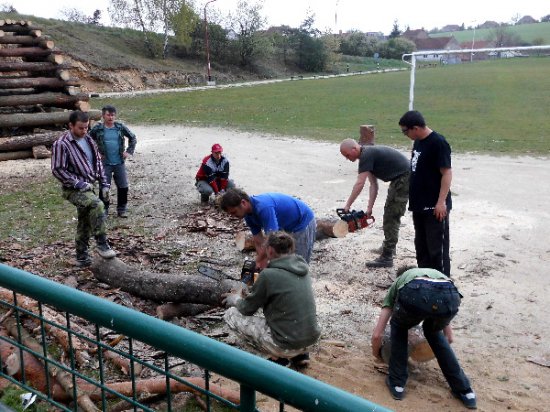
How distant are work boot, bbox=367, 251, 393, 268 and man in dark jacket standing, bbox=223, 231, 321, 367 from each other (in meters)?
2.78

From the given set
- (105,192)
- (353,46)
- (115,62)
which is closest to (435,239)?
(105,192)

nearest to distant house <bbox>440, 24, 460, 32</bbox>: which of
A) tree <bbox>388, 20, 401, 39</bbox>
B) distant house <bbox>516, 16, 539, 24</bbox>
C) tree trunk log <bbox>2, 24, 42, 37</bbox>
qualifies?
distant house <bbox>516, 16, 539, 24</bbox>

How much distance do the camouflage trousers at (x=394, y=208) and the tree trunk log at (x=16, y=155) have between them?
35.3 ft

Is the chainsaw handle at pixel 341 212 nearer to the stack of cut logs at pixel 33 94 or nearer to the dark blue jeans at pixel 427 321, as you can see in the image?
the dark blue jeans at pixel 427 321

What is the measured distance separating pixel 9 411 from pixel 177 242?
5370 millimetres

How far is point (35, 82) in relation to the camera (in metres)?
16.0

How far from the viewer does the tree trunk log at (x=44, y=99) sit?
15.4 metres

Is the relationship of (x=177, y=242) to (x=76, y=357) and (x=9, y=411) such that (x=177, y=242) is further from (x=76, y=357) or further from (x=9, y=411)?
(x=9, y=411)

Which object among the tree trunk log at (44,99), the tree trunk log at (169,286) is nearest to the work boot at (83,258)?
the tree trunk log at (169,286)

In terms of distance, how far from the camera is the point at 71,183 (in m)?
6.49

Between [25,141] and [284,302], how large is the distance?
12168mm

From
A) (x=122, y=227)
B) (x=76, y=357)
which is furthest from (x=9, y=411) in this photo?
(x=122, y=227)

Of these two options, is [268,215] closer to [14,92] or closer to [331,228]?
[331,228]

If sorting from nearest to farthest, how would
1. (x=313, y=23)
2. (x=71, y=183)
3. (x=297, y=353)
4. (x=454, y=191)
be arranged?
(x=297, y=353)
(x=71, y=183)
(x=454, y=191)
(x=313, y=23)
